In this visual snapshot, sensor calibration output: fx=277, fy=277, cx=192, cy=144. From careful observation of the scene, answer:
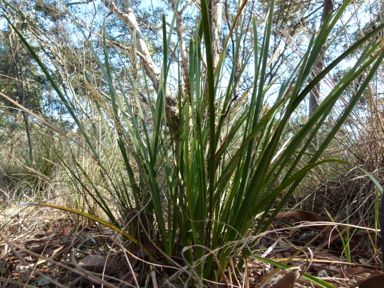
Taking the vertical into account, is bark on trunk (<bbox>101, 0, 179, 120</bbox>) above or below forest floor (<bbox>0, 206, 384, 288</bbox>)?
above

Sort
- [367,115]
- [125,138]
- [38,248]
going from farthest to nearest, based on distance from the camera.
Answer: [367,115] → [38,248] → [125,138]

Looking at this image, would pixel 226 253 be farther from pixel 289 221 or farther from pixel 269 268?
pixel 289 221

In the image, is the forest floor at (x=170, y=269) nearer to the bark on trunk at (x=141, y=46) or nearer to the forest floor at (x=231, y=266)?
the forest floor at (x=231, y=266)

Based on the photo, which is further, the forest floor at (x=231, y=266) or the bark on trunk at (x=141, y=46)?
the bark on trunk at (x=141, y=46)

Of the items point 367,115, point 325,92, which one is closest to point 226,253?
point 367,115

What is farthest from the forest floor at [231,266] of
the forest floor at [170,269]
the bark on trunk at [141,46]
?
the bark on trunk at [141,46]

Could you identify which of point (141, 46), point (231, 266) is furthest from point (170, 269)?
point (141, 46)

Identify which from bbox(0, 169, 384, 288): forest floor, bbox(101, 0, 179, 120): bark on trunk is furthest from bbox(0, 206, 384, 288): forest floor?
bbox(101, 0, 179, 120): bark on trunk

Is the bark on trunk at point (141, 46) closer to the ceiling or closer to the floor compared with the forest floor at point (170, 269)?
closer to the ceiling

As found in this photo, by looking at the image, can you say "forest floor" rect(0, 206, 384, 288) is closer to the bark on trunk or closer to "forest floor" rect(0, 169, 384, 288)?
"forest floor" rect(0, 169, 384, 288)

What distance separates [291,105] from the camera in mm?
527

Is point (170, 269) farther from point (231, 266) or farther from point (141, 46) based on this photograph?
point (141, 46)

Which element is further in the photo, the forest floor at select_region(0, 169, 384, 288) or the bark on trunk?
the bark on trunk

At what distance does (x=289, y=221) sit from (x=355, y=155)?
0.43 m
